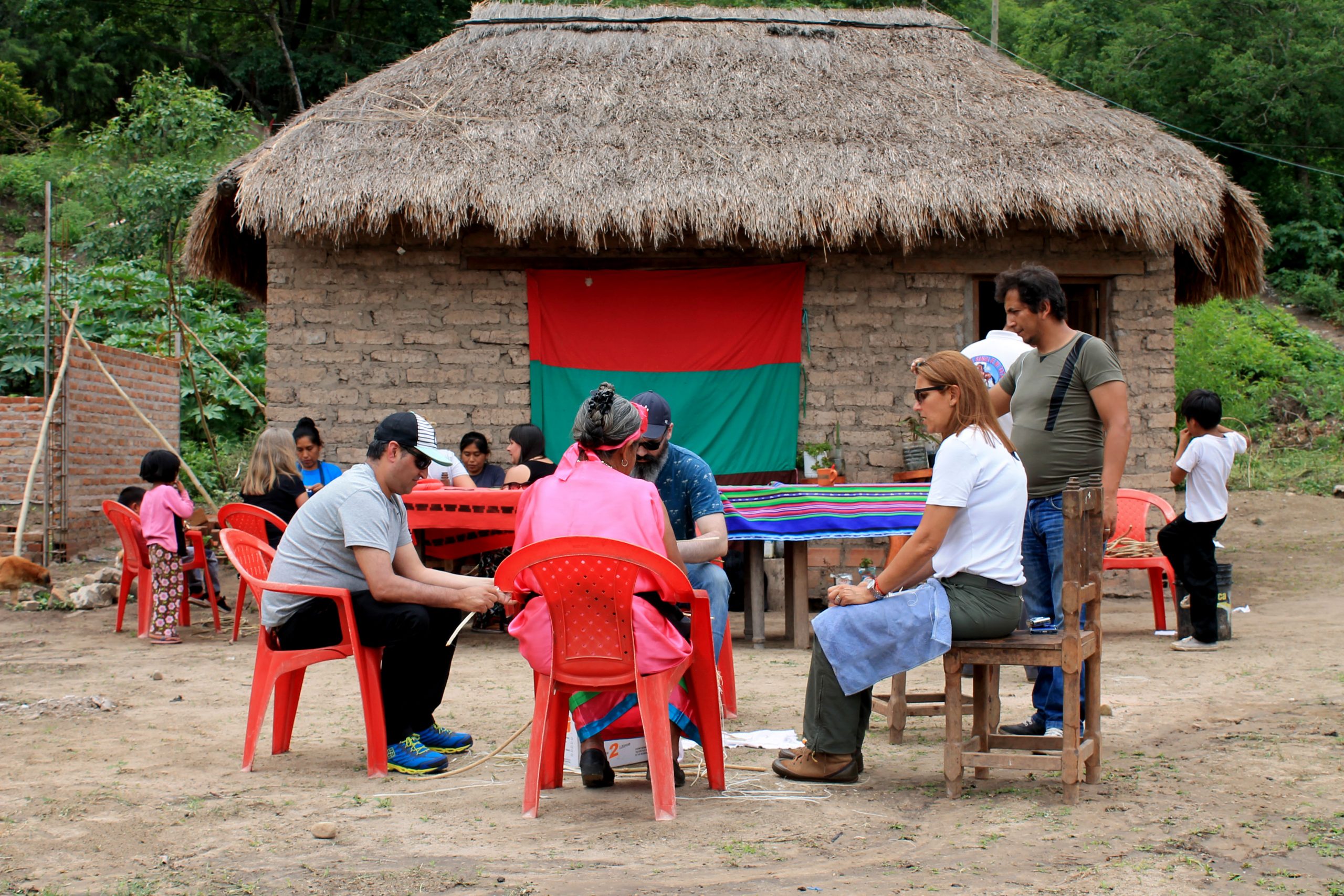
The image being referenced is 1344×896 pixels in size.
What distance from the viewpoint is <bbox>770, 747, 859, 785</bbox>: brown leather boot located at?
355cm

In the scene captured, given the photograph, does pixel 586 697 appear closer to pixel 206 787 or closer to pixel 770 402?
pixel 206 787

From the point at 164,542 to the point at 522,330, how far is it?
2872 millimetres

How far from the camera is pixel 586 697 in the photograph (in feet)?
12.1

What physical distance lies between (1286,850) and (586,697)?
1984 millimetres

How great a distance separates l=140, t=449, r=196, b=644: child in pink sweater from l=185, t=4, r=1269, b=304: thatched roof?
1.98m

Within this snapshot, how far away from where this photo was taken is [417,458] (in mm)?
3896

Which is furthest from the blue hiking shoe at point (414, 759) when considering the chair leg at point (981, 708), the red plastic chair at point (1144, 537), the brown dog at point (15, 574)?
the brown dog at point (15, 574)

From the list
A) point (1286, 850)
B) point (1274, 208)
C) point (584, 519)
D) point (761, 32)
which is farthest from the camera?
point (1274, 208)

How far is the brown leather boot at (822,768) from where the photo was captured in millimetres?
3547

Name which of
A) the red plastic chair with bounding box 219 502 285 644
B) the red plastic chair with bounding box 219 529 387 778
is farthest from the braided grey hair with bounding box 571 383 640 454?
the red plastic chair with bounding box 219 502 285 644

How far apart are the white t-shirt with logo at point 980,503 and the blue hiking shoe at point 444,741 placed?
183 centimetres

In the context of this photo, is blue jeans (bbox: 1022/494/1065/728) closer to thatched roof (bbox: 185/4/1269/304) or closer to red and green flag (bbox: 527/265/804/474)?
thatched roof (bbox: 185/4/1269/304)

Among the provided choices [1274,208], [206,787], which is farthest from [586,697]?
[1274,208]

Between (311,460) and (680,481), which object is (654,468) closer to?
(680,481)
